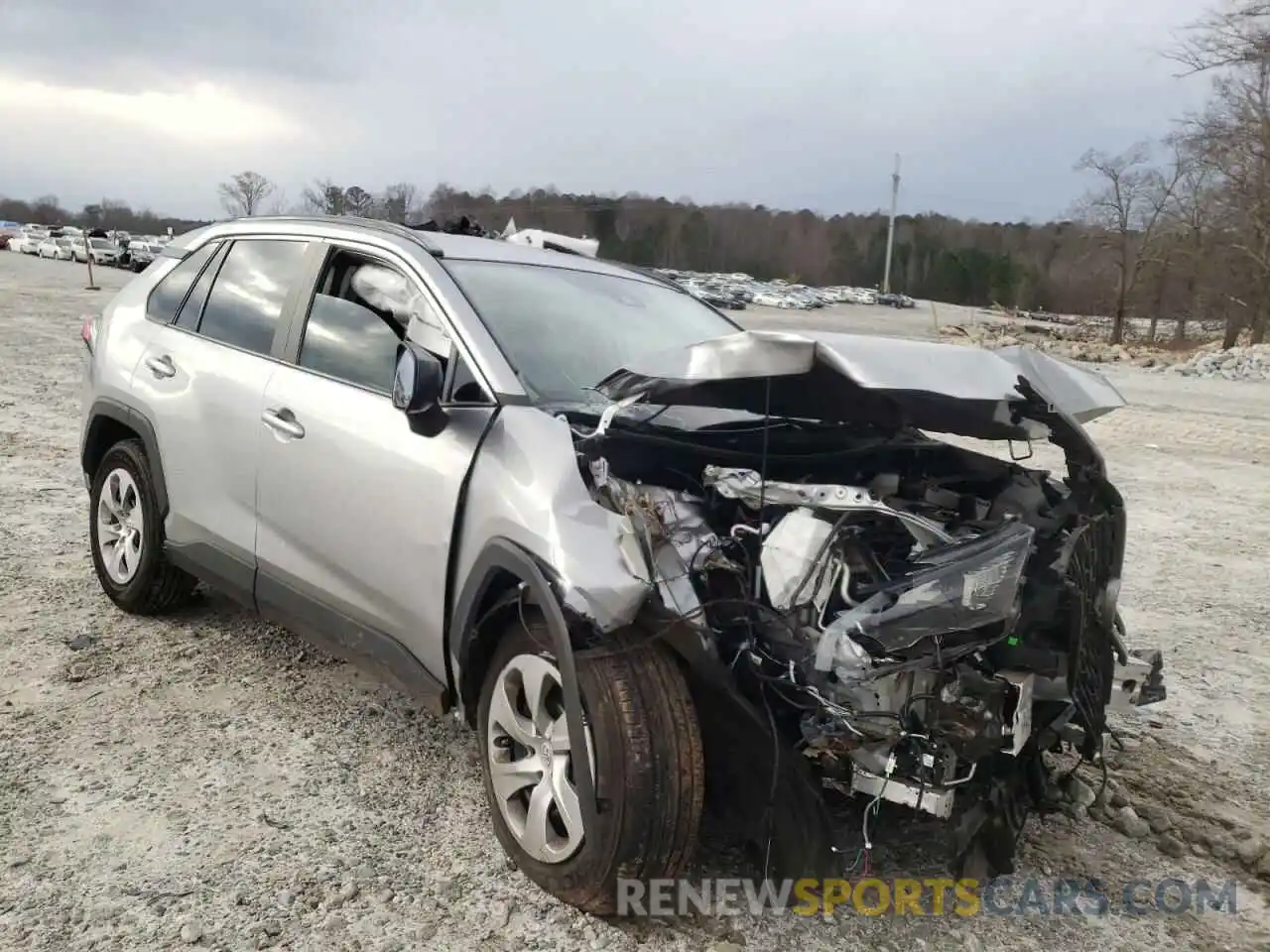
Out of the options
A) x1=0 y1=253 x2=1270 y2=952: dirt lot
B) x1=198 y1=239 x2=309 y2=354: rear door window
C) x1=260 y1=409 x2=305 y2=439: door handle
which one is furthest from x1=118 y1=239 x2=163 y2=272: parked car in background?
x1=260 y1=409 x2=305 y2=439: door handle

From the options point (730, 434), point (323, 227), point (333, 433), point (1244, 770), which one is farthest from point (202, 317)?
point (1244, 770)

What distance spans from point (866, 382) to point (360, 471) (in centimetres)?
165

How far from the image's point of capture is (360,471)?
128 inches

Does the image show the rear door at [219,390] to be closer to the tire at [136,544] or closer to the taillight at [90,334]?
the tire at [136,544]

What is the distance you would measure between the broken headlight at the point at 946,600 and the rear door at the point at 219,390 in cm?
235

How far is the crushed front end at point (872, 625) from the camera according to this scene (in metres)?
2.49

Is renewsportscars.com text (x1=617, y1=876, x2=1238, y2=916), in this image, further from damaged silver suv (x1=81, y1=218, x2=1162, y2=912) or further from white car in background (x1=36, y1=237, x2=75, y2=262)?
white car in background (x1=36, y1=237, x2=75, y2=262)

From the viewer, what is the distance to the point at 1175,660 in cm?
496

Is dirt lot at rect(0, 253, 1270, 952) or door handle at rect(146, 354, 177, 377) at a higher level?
door handle at rect(146, 354, 177, 377)

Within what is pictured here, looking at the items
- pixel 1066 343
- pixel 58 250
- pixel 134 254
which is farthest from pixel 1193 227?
pixel 58 250

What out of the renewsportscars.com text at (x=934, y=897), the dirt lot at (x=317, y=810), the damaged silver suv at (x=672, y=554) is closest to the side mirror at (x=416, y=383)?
the damaged silver suv at (x=672, y=554)

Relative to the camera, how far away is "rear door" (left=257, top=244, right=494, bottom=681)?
3.05 meters

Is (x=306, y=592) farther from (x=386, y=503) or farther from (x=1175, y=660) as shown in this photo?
(x=1175, y=660)

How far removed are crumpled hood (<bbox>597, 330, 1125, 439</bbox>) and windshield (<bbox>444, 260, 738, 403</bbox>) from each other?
40cm
